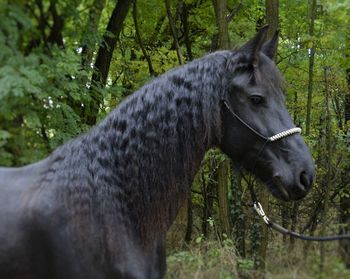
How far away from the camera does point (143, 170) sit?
302cm

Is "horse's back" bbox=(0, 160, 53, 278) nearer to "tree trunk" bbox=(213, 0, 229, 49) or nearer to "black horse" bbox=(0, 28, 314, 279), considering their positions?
"black horse" bbox=(0, 28, 314, 279)

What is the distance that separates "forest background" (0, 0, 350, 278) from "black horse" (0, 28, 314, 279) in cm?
48

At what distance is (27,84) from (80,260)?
1.20m

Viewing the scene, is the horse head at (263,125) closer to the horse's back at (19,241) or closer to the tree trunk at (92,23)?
the tree trunk at (92,23)

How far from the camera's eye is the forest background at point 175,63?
3188 mm

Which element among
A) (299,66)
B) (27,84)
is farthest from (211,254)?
(299,66)

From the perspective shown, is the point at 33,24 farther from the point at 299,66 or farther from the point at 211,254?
the point at 299,66

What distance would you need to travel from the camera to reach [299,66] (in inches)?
439

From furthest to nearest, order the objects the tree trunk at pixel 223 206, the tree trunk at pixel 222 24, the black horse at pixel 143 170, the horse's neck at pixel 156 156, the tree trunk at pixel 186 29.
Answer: the tree trunk at pixel 186 29
the tree trunk at pixel 223 206
the tree trunk at pixel 222 24
the horse's neck at pixel 156 156
the black horse at pixel 143 170

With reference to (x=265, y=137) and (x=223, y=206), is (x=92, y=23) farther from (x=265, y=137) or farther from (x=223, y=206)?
(x=223, y=206)

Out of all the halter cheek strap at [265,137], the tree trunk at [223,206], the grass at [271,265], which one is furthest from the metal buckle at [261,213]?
the tree trunk at [223,206]

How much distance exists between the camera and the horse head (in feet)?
10.4

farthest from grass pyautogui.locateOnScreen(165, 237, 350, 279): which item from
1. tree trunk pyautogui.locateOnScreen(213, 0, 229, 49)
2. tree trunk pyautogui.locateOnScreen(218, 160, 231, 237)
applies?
tree trunk pyautogui.locateOnScreen(213, 0, 229, 49)

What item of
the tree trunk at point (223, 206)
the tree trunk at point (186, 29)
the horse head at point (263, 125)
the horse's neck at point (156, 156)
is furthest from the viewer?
the tree trunk at point (186, 29)
